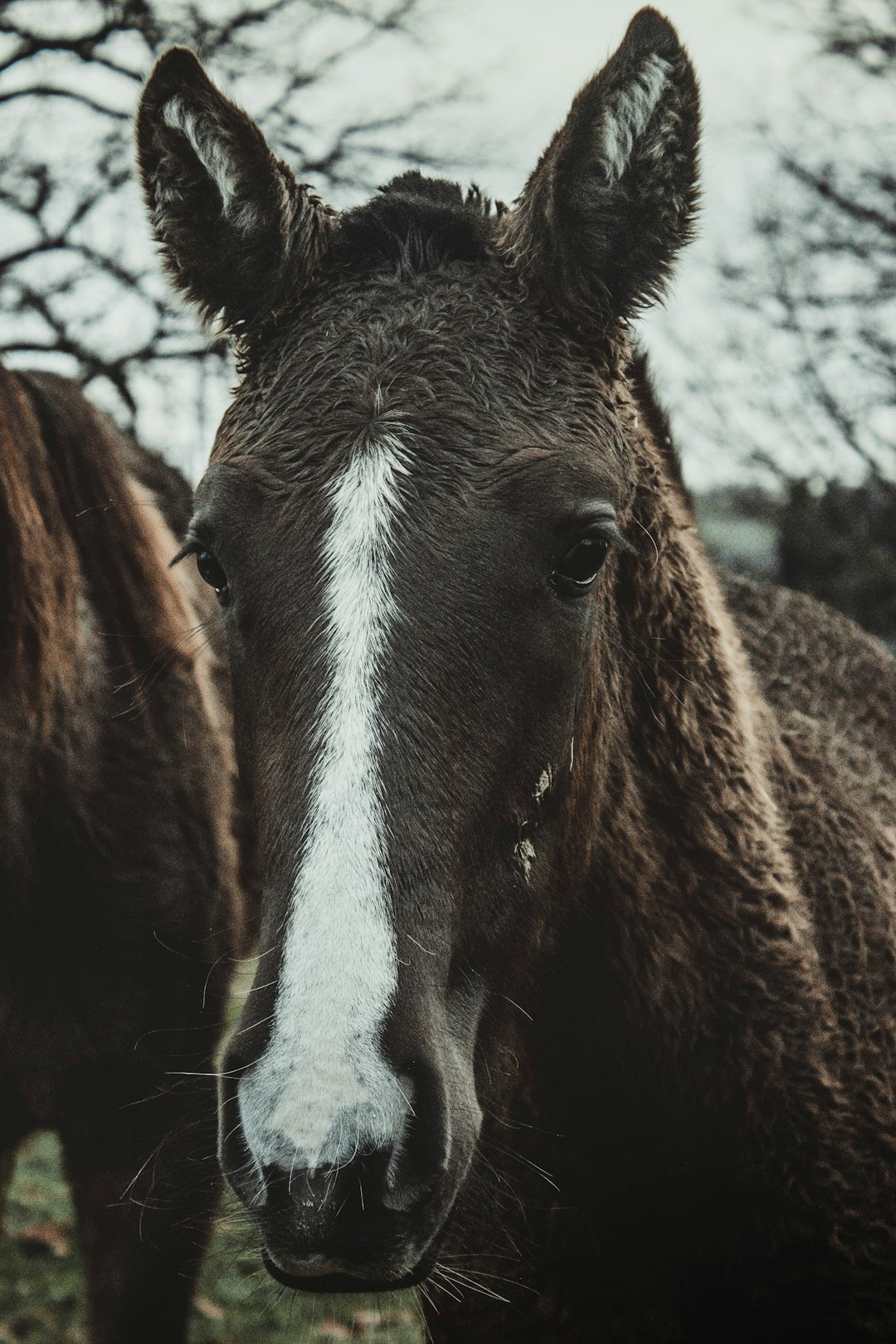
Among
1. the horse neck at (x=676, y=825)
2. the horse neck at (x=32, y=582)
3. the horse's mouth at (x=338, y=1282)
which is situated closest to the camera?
the horse's mouth at (x=338, y=1282)

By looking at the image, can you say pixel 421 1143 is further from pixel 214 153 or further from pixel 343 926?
pixel 214 153

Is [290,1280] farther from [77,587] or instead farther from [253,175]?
[77,587]

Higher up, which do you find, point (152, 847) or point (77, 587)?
point (77, 587)

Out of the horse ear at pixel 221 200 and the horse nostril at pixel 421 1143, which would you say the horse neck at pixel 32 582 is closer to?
the horse ear at pixel 221 200

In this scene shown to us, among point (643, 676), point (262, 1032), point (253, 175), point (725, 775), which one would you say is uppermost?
point (253, 175)

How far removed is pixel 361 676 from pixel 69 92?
574 cm

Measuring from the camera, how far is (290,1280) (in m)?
1.65

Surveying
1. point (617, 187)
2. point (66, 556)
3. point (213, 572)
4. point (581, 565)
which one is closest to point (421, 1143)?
point (581, 565)

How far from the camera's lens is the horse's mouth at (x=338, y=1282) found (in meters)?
1.61

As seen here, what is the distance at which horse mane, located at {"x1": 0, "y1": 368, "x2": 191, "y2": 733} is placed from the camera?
10.6 ft

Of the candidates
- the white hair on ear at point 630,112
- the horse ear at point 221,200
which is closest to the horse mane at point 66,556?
the horse ear at point 221,200

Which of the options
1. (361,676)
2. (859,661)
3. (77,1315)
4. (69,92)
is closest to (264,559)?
(361,676)

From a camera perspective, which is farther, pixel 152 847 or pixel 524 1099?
pixel 152 847

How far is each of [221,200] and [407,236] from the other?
46 cm
